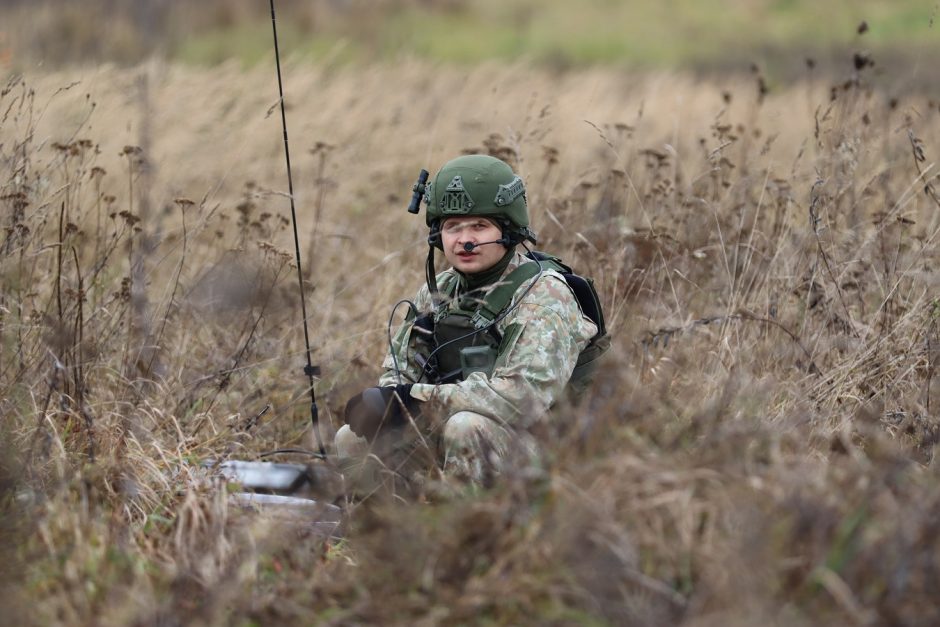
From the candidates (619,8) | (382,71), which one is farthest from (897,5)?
(382,71)

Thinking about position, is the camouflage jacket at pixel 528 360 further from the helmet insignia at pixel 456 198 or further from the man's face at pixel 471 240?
the helmet insignia at pixel 456 198

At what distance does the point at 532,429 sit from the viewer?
3.11 m

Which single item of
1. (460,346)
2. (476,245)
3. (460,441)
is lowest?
(460,441)

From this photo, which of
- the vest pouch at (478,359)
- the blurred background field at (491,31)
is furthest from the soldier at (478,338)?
the blurred background field at (491,31)

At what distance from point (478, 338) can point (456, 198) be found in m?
0.48

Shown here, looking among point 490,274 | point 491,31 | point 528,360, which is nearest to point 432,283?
point 490,274

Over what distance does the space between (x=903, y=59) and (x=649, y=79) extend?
17.7ft

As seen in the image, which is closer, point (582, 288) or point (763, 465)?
point (763, 465)

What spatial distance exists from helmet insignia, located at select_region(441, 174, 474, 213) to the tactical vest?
0.91 feet

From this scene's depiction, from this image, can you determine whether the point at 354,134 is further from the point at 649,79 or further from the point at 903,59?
the point at 903,59

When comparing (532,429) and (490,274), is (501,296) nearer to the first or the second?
(490,274)

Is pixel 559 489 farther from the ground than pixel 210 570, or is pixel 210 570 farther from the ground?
pixel 559 489

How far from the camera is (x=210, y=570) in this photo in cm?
303

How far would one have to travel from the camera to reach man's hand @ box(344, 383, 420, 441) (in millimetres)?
3719
